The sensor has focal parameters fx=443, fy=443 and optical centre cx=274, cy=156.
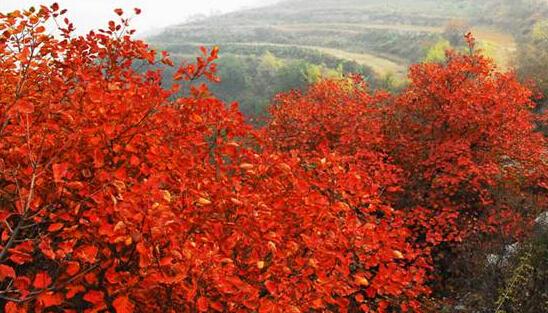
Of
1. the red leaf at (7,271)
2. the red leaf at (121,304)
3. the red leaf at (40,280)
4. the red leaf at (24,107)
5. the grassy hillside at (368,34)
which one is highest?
the red leaf at (24,107)

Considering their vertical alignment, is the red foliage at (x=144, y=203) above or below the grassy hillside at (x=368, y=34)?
above

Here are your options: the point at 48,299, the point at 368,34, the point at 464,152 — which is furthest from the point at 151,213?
the point at 368,34

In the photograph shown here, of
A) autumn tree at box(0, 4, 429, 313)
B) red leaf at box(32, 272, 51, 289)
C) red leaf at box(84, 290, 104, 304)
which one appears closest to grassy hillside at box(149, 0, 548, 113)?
autumn tree at box(0, 4, 429, 313)

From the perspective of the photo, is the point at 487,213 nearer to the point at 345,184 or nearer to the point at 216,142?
the point at 345,184

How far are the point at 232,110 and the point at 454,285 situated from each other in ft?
35.7

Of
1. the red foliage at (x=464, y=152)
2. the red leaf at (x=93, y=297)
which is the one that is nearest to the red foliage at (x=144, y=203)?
the red leaf at (x=93, y=297)

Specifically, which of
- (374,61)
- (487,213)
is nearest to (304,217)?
(487,213)

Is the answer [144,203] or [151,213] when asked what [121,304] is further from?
[144,203]

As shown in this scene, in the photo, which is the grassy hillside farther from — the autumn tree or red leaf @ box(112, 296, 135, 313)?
red leaf @ box(112, 296, 135, 313)

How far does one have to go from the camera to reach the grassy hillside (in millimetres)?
81938

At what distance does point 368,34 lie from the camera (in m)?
122

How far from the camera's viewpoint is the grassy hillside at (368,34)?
269 feet

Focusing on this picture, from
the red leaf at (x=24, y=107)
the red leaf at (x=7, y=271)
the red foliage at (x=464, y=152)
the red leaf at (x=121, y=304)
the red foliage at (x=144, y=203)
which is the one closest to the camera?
the red leaf at (x=7, y=271)

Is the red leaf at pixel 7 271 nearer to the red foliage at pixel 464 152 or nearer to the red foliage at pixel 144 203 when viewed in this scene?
the red foliage at pixel 144 203
